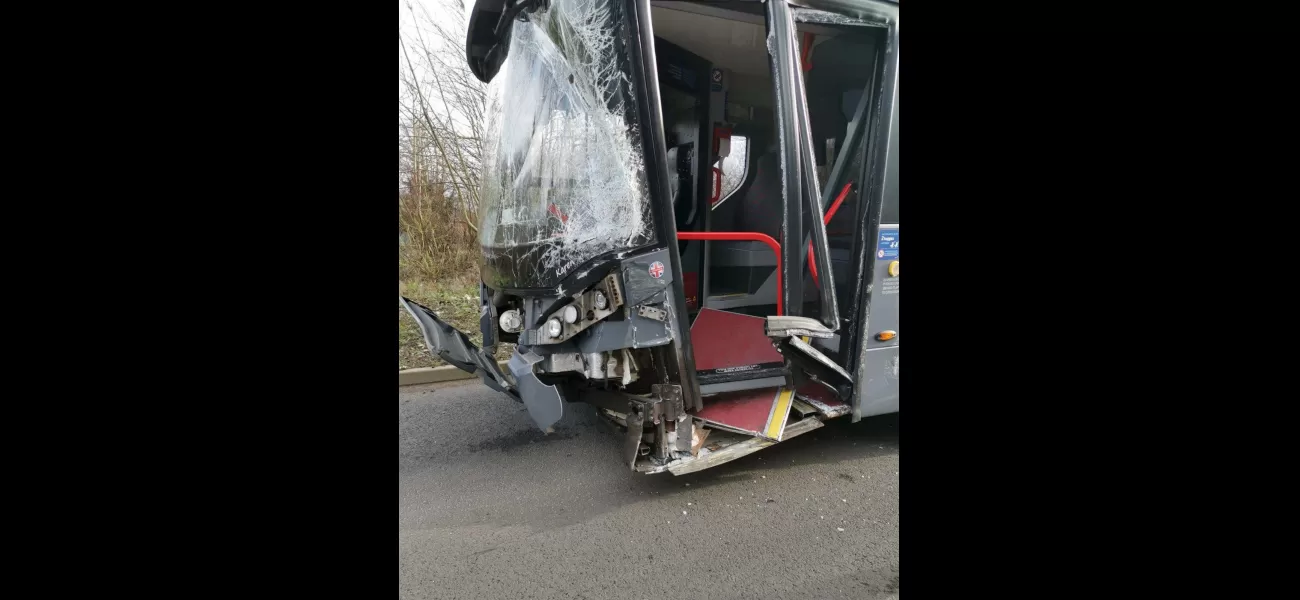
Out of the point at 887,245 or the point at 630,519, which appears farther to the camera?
the point at 887,245

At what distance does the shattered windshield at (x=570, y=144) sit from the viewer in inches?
106

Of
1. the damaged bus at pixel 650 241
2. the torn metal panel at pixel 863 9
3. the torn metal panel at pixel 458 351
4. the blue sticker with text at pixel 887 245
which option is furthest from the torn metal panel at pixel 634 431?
the torn metal panel at pixel 863 9

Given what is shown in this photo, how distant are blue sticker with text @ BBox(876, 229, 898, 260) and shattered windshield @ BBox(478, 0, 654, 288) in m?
1.42

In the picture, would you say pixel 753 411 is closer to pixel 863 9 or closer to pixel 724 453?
pixel 724 453

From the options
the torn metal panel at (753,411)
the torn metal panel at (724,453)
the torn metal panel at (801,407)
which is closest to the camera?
the torn metal panel at (724,453)

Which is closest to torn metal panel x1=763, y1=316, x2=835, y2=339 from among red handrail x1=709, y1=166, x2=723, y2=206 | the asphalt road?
the asphalt road

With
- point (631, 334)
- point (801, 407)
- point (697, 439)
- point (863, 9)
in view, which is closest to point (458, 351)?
point (631, 334)

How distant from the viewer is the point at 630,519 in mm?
2887

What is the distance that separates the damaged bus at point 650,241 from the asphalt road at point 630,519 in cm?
26

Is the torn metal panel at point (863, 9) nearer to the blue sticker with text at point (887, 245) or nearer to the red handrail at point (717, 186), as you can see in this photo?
the blue sticker with text at point (887, 245)

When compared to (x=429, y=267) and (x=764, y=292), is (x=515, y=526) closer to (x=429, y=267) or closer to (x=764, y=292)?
(x=764, y=292)

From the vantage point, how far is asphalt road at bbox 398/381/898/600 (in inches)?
94.2

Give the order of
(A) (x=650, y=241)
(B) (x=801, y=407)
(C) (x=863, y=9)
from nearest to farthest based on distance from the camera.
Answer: (A) (x=650, y=241) → (C) (x=863, y=9) → (B) (x=801, y=407)

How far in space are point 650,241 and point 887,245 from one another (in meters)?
1.49
